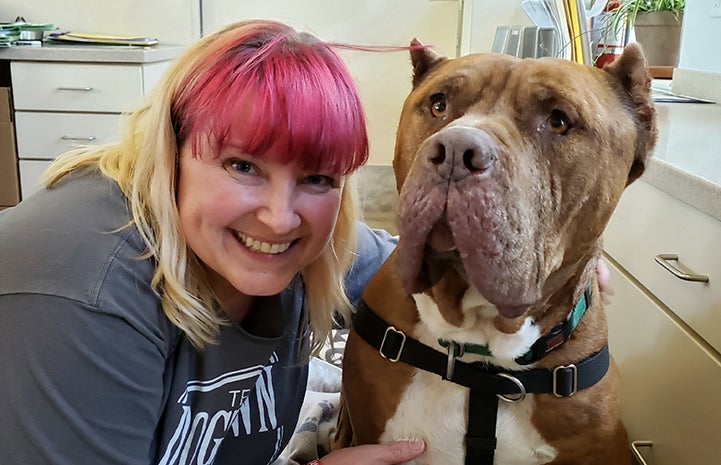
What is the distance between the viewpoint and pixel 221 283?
1184mm

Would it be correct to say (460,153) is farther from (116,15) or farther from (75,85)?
(116,15)

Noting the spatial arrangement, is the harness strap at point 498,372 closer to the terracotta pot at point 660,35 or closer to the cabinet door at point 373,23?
the terracotta pot at point 660,35

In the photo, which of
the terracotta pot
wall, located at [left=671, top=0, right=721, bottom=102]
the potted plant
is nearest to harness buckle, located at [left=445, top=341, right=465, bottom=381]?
wall, located at [left=671, top=0, right=721, bottom=102]

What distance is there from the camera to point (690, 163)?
1.31 m

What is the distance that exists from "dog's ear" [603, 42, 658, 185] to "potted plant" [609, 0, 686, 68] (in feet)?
5.16

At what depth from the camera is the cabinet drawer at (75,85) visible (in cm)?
324

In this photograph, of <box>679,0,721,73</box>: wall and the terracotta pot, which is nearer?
<box>679,0,721,73</box>: wall

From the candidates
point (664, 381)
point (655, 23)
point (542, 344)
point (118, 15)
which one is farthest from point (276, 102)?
point (118, 15)

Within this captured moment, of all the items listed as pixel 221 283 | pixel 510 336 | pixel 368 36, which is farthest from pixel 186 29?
pixel 510 336

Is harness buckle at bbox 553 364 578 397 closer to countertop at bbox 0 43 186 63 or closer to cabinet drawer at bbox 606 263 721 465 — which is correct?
cabinet drawer at bbox 606 263 721 465

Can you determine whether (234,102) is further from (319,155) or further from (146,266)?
(146,266)

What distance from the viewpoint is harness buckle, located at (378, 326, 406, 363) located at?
1189 mm

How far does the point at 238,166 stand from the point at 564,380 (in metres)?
0.59

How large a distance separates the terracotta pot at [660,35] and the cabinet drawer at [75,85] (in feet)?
6.91
